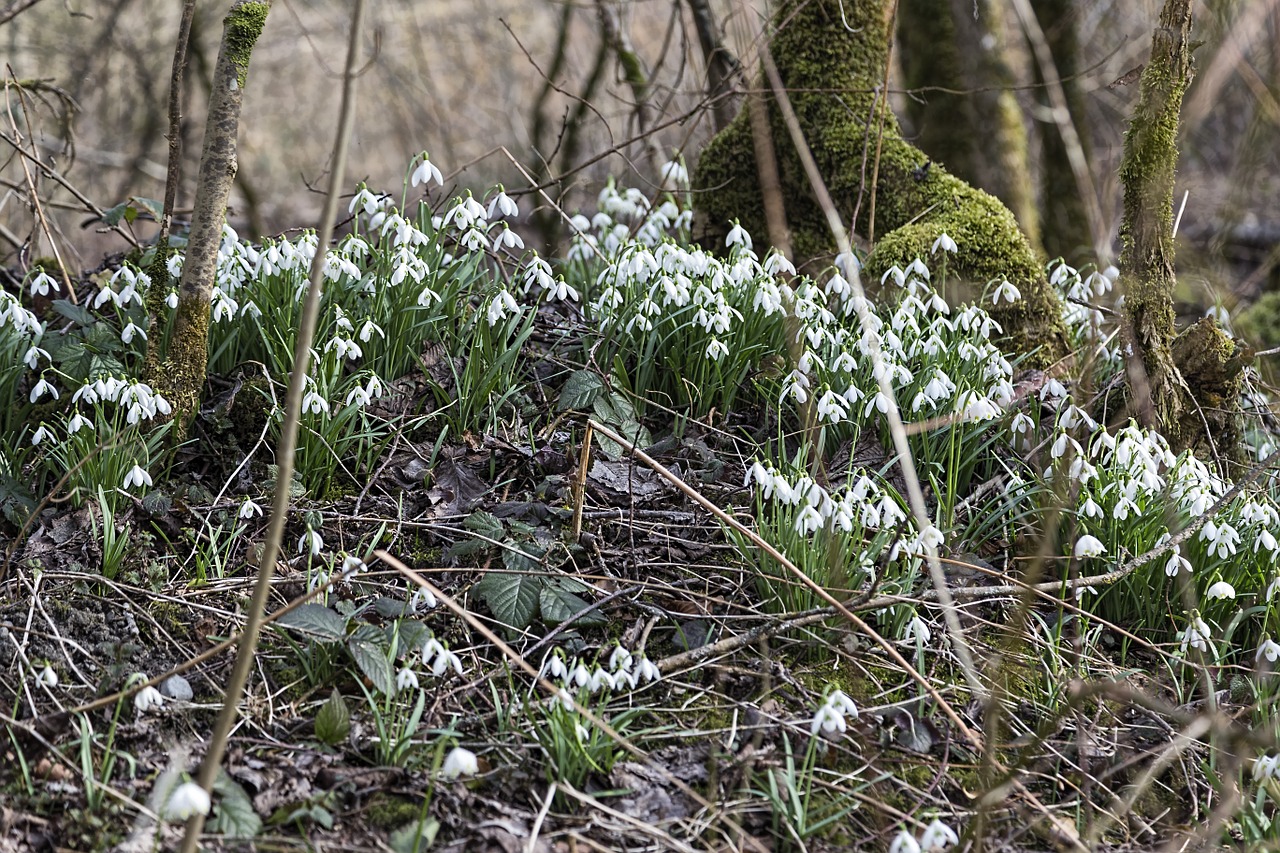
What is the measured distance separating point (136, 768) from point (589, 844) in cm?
96

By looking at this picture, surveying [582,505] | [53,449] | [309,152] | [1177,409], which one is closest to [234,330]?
[53,449]

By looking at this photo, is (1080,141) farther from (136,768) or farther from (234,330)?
(136,768)

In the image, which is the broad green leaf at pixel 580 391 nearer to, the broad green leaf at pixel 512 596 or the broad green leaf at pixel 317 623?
the broad green leaf at pixel 512 596

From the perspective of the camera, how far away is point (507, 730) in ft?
7.57

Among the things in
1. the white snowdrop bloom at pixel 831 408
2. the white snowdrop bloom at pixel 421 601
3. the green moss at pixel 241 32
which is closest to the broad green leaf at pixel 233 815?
the white snowdrop bloom at pixel 421 601

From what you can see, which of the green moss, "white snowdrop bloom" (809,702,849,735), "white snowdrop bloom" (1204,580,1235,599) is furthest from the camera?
the green moss

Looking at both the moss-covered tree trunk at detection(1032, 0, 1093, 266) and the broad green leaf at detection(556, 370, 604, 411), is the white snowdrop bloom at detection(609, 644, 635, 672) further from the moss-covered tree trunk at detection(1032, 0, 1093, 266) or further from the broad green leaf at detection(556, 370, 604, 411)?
the moss-covered tree trunk at detection(1032, 0, 1093, 266)

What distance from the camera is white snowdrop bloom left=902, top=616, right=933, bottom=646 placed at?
2540 millimetres

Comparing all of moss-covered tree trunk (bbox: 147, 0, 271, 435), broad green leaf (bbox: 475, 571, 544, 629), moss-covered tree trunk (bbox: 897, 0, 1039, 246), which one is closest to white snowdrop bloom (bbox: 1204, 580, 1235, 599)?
broad green leaf (bbox: 475, 571, 544, 629)

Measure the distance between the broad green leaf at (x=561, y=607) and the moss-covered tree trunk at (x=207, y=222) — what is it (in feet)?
4.21

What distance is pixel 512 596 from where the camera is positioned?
263 centimetres

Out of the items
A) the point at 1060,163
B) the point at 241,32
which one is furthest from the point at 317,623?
the point at 1060,163

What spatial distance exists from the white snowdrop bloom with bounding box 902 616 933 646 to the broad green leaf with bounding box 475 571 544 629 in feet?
3.07

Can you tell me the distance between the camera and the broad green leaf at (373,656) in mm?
2326
